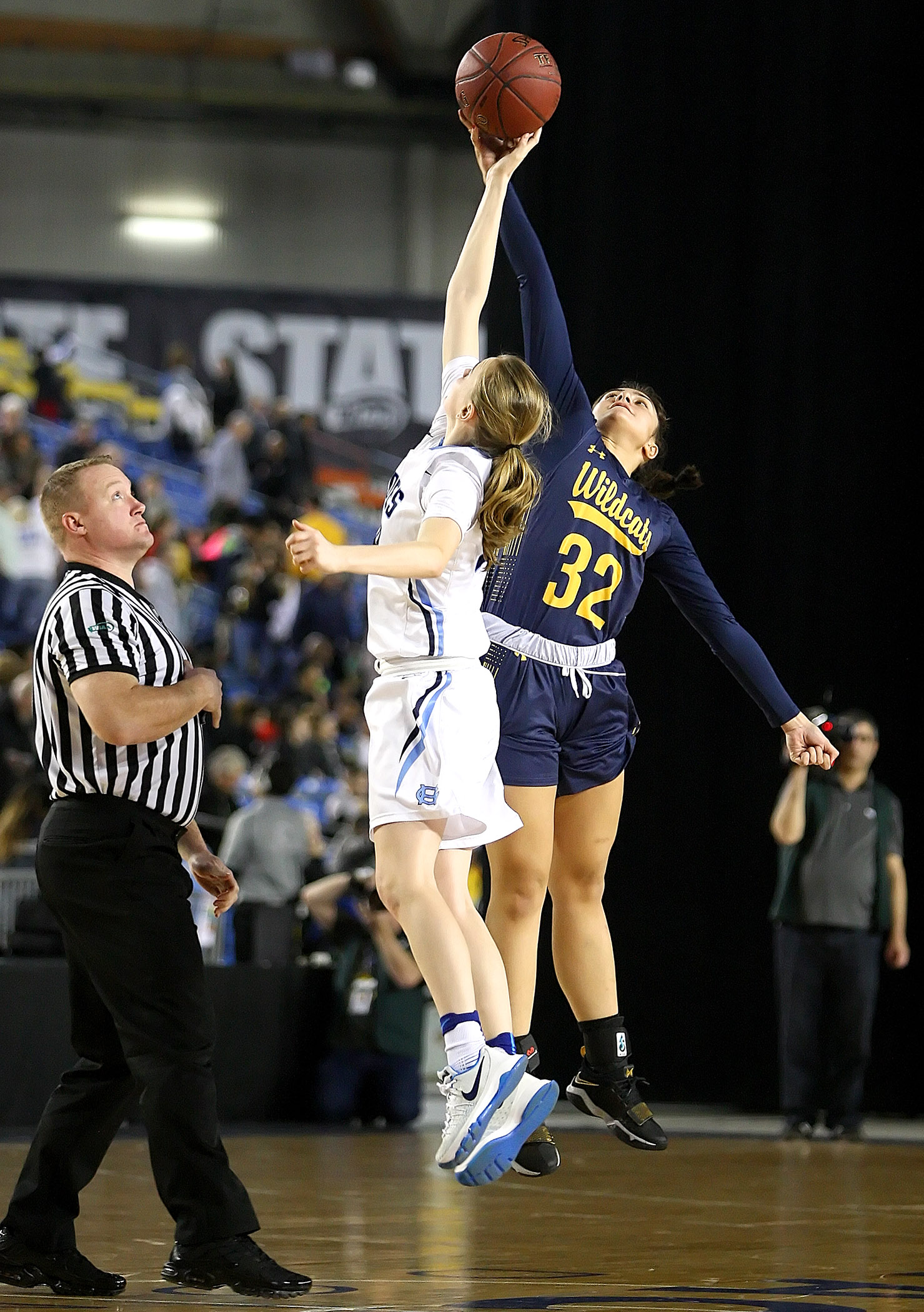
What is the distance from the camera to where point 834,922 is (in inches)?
313

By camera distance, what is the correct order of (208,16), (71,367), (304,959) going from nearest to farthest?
1. (304,959)
2. (71,367)
3. (208,16)

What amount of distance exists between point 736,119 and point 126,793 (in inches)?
269

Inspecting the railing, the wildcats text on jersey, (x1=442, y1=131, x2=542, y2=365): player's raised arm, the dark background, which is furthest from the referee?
the dark background

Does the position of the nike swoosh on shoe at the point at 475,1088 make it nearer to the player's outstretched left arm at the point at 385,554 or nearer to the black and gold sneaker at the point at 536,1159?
the black and gold sneaker at the point at 536,1159

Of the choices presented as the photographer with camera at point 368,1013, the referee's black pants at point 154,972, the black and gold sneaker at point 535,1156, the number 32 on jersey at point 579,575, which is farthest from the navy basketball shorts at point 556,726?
the photographer with camera at point 368,1013

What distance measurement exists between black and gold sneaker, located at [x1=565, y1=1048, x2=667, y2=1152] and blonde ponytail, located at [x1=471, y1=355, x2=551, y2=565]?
133 centimetres

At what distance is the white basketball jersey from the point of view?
142 inches

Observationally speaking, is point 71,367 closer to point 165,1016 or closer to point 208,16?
point 208,16

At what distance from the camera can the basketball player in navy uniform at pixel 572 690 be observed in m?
4.09

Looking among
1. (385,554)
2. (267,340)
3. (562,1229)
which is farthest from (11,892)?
(267,340)

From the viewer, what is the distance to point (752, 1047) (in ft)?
30.3

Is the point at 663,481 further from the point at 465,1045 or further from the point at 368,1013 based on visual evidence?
the point at 368,1013

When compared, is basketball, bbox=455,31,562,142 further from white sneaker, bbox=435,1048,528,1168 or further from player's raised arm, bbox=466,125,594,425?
white sneaker, bbox=435,1048,528,1168

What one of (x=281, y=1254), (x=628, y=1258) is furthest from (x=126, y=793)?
(x=628, y=1258)
